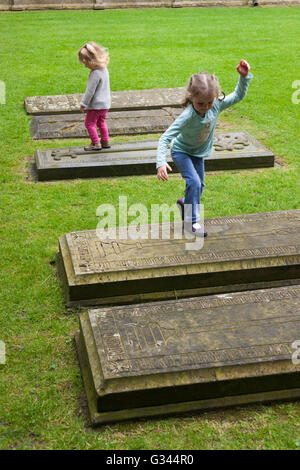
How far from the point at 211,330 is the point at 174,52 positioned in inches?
428

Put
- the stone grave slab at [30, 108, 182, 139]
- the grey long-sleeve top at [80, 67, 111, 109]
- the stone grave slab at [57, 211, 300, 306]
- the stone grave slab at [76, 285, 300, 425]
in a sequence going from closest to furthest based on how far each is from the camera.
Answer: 1. the stone grave slab at [76, 285, 300, 425]
2. the stone grave slab at [57, 211, 300, 306]
3. the grey long-sleeve top at [80, 67, 111, 109]
4. the stone grave slab at [30, 108, 182, 139]

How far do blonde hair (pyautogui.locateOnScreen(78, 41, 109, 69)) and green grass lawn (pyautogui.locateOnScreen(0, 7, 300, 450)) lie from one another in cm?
137

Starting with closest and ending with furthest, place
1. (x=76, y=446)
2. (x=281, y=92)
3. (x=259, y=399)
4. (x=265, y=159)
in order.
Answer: (x=76, y=446) < (x=259, y=399) < (x=265, y=159) < (x=281, y=92)

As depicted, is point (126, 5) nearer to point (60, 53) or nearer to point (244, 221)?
point (60, 53)

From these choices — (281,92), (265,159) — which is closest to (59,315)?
(265,159)

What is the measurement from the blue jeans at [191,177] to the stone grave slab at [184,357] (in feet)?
3.83

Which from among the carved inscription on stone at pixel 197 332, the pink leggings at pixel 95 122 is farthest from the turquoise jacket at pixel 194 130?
the pink leggings at pixel 95 122

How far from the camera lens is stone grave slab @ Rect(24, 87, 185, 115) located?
29.2ft

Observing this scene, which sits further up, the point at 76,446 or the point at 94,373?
the point at 94,373

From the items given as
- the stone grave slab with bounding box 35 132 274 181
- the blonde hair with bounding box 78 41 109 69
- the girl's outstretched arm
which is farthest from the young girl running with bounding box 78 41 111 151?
the girl's outstretched arm

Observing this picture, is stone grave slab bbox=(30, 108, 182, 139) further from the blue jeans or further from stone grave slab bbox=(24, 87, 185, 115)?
the blue jeans

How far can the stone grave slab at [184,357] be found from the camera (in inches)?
130

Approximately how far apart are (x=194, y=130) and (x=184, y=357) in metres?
1.92

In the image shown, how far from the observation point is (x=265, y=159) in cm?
711
